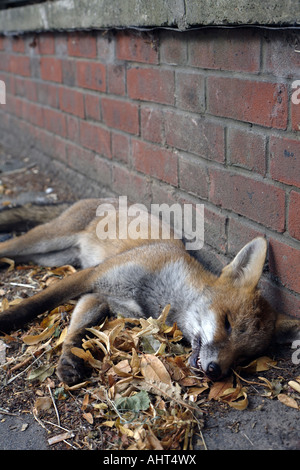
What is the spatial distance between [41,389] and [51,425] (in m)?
0.30

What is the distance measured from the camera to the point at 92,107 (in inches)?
185

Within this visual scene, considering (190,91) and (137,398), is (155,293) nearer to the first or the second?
(137,398)

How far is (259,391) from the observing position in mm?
2625

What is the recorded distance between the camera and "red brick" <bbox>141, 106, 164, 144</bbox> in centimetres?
378

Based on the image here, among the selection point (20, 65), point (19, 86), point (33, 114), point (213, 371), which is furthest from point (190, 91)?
point (19, 86)

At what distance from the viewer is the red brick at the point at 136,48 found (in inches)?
145

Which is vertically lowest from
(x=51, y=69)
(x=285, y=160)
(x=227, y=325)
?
(x=227, y=325)

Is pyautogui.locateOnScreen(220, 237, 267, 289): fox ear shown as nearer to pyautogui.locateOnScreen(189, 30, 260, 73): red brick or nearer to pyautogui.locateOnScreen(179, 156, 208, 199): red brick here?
pyautogui.locateOnScreen(179, 156, 208, 199): red brick

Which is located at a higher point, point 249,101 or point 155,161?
point 249,101

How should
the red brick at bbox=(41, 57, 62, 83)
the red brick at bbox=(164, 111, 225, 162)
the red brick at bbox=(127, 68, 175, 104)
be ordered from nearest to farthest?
the red brick at bbox=(164, 111, 225, 162) < the red brick at bbox=(127, 68, 175, 104) < the red brick at bbox=(41, 57, 62, 83)

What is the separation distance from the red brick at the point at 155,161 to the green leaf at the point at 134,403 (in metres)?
1.66

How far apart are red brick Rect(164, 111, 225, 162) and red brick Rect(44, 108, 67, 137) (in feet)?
6.52

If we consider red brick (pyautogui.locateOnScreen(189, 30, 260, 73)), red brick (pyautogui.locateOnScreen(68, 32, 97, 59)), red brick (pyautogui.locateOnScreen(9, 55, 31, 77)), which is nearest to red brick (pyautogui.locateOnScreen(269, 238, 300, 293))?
red brick (pyautogui.locateOnScreen(189, 30, 260, 73))

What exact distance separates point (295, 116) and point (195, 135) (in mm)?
931
